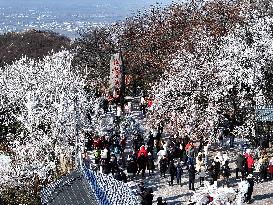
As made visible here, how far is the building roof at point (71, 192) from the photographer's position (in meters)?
12.6

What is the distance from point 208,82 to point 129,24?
25.9m

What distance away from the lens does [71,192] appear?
13.0 metres

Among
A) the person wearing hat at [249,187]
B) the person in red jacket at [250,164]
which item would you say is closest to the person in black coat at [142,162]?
the person in red jacket at [250,164]

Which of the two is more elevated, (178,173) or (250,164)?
(250,164)

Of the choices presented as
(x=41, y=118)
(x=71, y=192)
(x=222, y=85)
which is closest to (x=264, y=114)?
(x=222, y=85)

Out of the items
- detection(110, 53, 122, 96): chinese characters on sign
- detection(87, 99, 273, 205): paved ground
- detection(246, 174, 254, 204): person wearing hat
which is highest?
detection(110, 53, 122, 96): chinese characters on sign

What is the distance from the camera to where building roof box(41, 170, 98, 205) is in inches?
495

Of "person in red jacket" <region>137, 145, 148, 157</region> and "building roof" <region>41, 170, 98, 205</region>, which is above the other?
"building roof" <region>41, 170, 98, 205</region>

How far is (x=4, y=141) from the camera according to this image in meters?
34.7

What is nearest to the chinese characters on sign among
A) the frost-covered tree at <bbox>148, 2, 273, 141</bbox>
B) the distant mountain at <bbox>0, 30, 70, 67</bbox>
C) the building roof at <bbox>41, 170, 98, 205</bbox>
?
the frost-covered tree at <bbox>148, 2, 273, 141</bbox>

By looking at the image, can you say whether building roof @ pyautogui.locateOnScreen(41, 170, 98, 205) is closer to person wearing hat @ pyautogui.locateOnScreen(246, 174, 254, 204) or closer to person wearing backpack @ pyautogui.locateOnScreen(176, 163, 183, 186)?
person wearing hat @ pyautogui.locateOnScreen(246, 174, 254, 204)

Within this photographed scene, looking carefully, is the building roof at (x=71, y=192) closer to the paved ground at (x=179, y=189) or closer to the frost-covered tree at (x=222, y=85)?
the paved ground at (x=179, y=189)

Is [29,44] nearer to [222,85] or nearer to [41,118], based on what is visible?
[41,118]

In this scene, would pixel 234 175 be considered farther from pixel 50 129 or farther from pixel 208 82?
pixel 50 129
